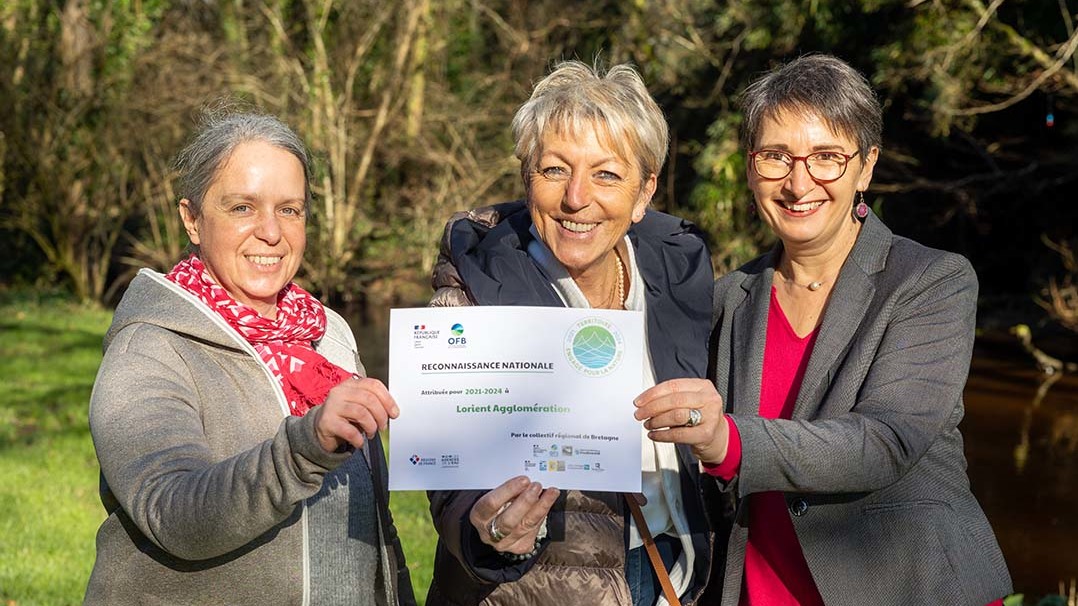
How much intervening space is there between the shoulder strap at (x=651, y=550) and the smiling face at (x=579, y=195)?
0.62m

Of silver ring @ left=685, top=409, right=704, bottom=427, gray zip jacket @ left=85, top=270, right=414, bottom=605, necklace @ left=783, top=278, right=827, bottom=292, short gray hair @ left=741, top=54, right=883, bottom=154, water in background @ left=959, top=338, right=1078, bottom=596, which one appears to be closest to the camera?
gray zip jacket @ left=85, top=270, right=414, bottom=605

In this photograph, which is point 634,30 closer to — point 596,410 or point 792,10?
point 792,10

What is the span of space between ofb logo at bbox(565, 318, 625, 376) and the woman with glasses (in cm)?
16

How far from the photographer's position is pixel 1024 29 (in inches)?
539

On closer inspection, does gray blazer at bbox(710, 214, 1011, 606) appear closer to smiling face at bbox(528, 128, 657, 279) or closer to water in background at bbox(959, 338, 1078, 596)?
smiling face at bbox(528, 128, 657, 279)

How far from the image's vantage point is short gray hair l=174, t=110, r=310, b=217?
271 cm

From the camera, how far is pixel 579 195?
9.24ft

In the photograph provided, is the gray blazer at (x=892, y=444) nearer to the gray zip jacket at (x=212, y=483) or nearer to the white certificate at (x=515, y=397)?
the white certificate at (x=515, y=397)

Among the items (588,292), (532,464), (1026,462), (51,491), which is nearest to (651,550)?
(532,464)

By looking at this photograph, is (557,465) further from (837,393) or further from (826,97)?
(826,97)

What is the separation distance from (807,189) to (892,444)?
2.26 feet

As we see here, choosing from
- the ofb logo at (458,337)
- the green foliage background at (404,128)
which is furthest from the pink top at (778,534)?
the green foliage background at (404,128)

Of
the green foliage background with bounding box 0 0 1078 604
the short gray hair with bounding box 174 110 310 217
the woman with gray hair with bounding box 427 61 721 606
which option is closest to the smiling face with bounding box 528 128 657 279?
the woman with gray hair with bounding box 427 61 721 606

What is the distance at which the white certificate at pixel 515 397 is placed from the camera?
2451 mm
